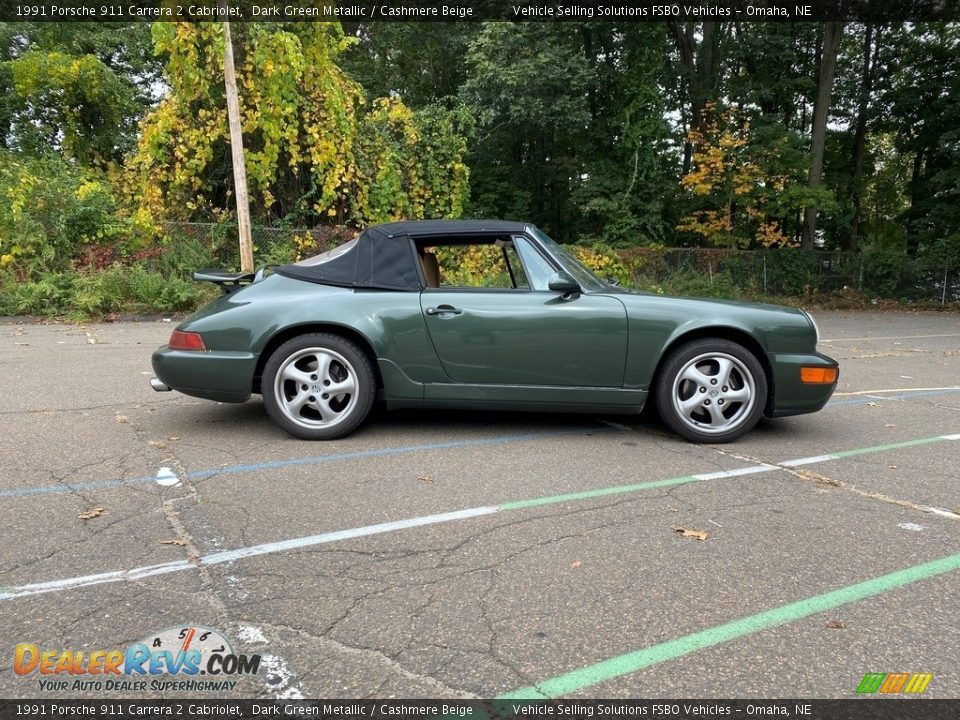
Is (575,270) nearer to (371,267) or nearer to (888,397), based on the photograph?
(371,267)

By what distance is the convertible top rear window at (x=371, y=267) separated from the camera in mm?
4473

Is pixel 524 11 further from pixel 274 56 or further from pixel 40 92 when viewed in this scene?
pixel 40 92

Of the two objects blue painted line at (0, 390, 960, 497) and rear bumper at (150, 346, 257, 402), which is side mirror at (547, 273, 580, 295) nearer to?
blue painted line at (0, 390, 960, 497)

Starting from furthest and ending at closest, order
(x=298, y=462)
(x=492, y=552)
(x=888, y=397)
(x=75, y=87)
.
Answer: (x=75, y=87) → (x=888, y=397) → (x=298, y=462) → (x=492, y=552)

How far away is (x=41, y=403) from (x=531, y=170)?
23.7 metres

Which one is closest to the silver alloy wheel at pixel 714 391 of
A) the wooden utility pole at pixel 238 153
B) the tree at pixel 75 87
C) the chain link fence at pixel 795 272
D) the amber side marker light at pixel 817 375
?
the amber side marker light at pixel 817 375

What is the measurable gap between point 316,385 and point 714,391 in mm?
2621

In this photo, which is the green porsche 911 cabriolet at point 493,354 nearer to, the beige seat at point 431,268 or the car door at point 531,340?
the car door at point 531,340

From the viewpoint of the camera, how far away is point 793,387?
14.3 feet

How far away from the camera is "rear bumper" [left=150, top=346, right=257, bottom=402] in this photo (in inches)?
169

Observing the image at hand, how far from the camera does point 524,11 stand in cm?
2062

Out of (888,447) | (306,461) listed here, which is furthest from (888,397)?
(306,461)

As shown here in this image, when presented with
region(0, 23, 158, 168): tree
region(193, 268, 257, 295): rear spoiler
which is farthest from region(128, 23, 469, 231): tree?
region(193, 268, 257, 295): rear spoiler

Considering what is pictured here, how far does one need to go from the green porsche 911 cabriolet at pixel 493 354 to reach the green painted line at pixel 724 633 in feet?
5.84
